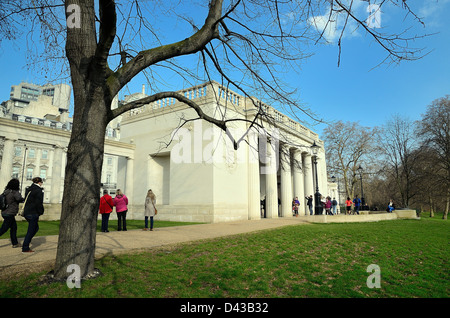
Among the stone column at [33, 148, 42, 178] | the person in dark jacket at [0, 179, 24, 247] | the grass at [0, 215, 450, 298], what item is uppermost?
the stone column at [33, 148, 42, 178]

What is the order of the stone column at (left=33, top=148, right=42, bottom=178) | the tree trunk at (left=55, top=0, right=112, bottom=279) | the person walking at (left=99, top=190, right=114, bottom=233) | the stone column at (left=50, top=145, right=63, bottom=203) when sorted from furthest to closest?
the stone column at (left=33, top=148, right=42, bottom=178), the stone column at (left=50, top=145, right=63, bottom=203), the person walking at (left=99, top=190, right=114, bottom=233), the tree trunk at (left=55, top=0, right=112, bottom=279)

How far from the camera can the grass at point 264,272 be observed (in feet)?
15.3

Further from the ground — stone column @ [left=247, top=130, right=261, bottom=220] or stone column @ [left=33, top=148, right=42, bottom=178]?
stone column @ [left=33, top=148, right=42, bottom=178]

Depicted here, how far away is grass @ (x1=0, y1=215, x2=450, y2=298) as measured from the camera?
465 cm

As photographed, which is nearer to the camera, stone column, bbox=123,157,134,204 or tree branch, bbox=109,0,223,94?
tree branch, bbox=109,0,223,94

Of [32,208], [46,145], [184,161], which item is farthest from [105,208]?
[46,145]

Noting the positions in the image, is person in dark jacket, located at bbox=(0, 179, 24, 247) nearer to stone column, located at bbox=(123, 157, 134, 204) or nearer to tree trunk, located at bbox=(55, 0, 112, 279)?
tree trunk, located at bbox=(55, 0, 112, 279)

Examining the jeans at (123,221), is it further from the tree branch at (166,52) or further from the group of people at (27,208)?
the tree branch at (166,52)

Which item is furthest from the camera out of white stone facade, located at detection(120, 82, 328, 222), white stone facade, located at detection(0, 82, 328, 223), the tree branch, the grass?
white stone facade, located at detection(120, 82, 328, 222)

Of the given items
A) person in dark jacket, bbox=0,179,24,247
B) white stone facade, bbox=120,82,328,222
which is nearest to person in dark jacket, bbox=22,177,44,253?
person in dark jacket, bbox=0,179,24,247

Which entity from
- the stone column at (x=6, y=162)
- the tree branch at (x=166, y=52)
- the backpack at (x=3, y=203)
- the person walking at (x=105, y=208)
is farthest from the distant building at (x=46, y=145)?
the person walking at (x=105, y=208)
